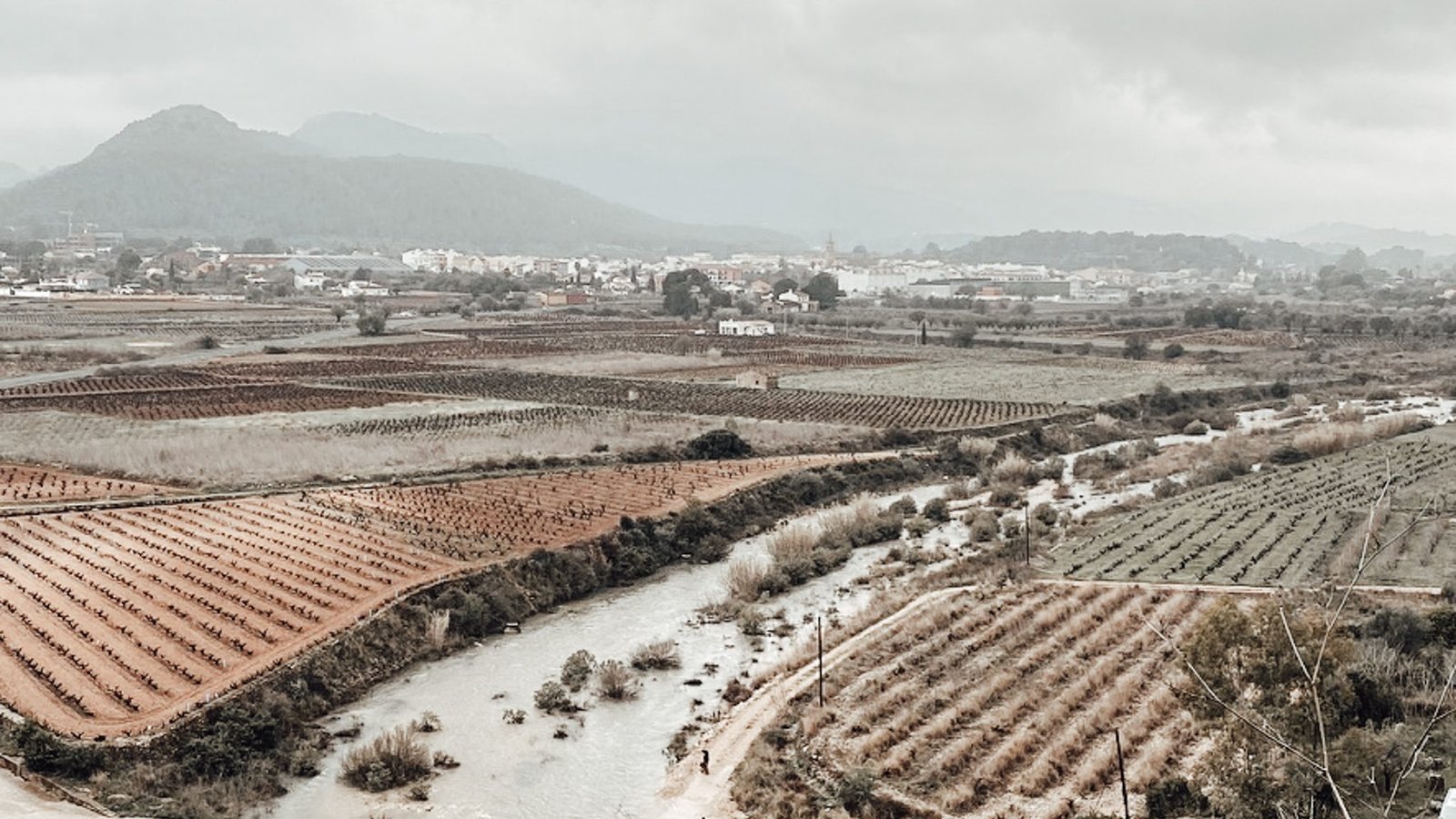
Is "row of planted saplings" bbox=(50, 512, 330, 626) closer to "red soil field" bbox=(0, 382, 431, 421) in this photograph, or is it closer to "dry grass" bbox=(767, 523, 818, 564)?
"dry grass" bbox=(767, 523, 818, 564)

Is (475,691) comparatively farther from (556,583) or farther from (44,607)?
(44,607)

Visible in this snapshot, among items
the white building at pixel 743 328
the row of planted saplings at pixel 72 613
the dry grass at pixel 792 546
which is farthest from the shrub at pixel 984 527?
the white building at pixel 743 328

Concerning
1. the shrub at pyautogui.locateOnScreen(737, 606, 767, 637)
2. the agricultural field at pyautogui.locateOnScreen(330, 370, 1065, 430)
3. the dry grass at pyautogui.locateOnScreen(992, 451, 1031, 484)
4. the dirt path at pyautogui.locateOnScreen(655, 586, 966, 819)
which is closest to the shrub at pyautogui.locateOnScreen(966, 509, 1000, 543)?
the dry grass at pyautogui.locateOnScreen(992, 451, 1031, 484)

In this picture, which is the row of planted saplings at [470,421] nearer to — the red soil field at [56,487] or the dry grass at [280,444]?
the dry grass at [280,444]

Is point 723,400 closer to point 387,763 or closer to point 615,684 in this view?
point 615,684

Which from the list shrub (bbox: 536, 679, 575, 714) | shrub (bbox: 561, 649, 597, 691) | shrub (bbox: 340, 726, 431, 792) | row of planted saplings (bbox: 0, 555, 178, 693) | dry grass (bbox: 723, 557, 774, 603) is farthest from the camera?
dry grass (bbox: 723, 557, 774, 603)

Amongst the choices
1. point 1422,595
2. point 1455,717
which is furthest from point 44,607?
point 1422,595

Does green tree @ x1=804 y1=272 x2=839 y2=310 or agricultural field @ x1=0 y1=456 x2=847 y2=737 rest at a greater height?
green tree @ x1=804 y1=272 x2=839 y2=310

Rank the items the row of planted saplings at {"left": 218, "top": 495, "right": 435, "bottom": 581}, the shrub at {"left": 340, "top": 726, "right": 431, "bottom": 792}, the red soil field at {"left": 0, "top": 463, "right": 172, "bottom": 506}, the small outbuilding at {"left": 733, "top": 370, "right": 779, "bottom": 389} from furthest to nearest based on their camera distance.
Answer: the small outbuilding at {"left": 733, "top": 370, "right": 779, "bottom": 389} < the red soil field at {"left": 0, "top": 463, "right": 172, "bottom": 506} < the row of planted saplings at {"left": 218, "top": 495, "right": 435, "bottom": 581} < the shrub at {"left": 340, "top": 726, "right": 431, "bottom": 792}
